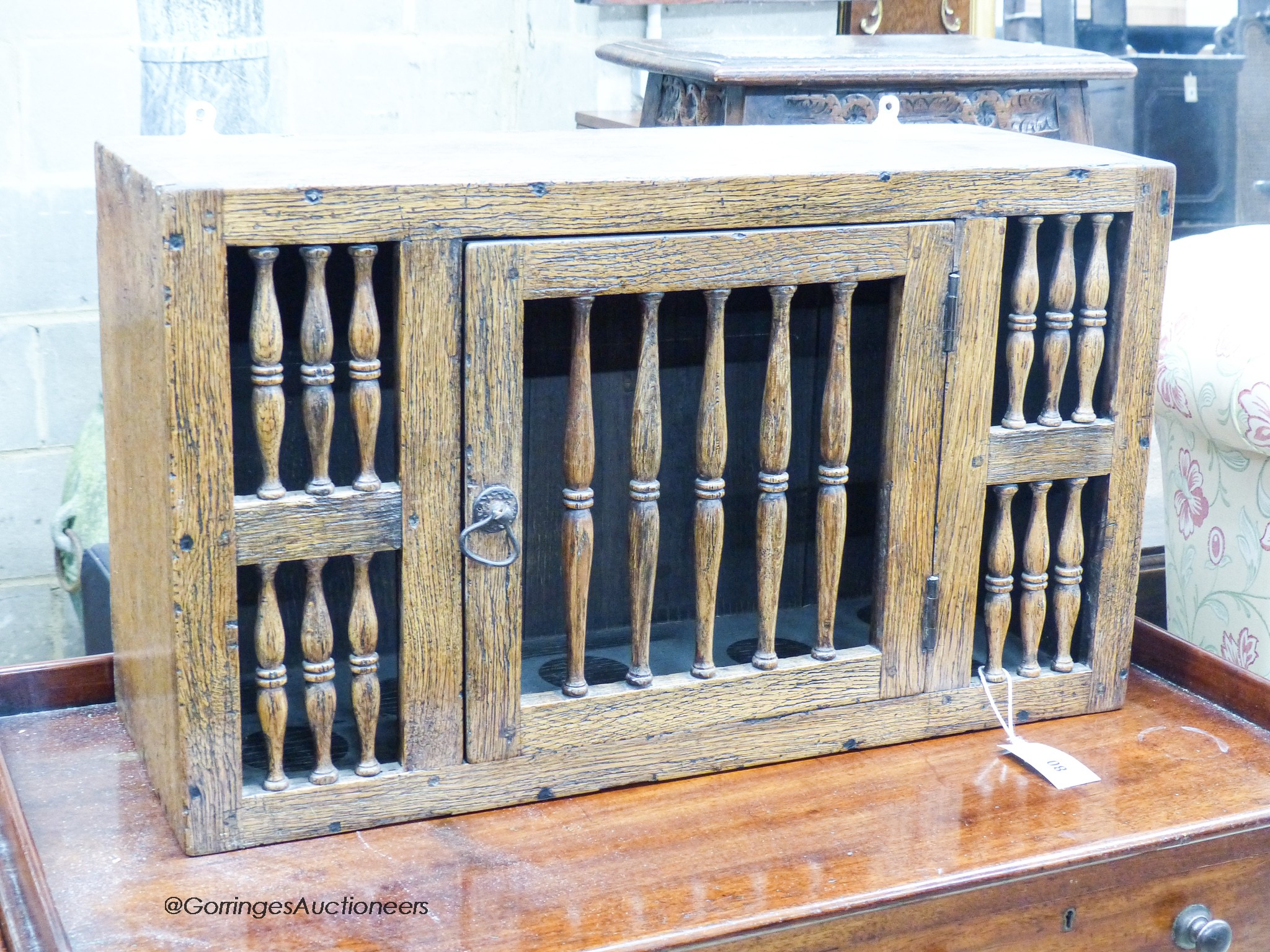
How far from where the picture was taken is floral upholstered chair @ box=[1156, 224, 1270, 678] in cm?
112

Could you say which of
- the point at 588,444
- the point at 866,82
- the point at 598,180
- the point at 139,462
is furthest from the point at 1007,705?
the point at 866,82

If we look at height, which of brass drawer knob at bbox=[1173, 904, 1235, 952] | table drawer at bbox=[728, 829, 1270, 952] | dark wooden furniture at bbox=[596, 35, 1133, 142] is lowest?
brass drawer knob at bbox=[1173, 904, 1235, 952]

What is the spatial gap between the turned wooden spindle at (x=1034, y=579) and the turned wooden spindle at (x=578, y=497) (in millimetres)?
335

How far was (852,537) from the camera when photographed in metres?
1.21

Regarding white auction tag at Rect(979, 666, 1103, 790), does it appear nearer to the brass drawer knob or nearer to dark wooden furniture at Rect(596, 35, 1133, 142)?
the brass drawer knob

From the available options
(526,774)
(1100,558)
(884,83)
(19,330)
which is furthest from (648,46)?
(526,774)

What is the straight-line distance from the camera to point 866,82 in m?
1.87

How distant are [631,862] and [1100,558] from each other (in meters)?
0.43

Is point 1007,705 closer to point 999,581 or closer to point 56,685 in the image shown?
point 999,581

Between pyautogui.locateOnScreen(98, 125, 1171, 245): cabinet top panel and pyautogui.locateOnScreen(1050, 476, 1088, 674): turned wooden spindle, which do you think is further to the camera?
pyautogui.locateOnScreen(1050, 476, 1088, 674): turned wooden spindle

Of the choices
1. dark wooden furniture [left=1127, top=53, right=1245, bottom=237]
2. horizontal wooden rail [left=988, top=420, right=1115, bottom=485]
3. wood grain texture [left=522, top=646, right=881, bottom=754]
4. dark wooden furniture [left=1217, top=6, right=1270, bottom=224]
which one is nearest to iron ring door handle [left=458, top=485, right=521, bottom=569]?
wood grain texture [left=522, top=646, right=881, bottom=754]

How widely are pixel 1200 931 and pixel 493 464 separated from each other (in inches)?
21.8

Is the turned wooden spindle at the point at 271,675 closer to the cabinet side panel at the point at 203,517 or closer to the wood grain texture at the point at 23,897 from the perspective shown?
the cabinet side panel at the point at 203,517

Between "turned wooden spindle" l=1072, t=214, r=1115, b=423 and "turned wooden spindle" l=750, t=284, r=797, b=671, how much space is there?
0.71 ft
